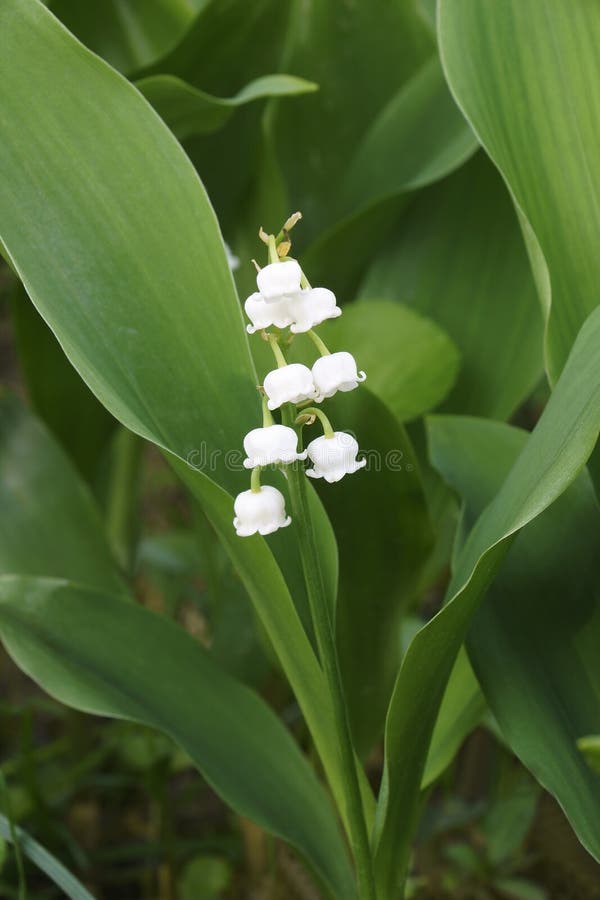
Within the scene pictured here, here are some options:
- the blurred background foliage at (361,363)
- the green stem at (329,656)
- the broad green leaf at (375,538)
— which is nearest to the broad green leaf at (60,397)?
the blurred background foliage at (361,363)

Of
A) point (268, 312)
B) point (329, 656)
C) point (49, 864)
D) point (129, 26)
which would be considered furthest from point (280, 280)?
point (129, 26)

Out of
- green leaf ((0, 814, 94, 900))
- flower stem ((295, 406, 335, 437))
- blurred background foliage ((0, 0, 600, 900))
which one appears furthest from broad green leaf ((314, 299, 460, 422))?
green leaf ((0, 814, 94, 900))

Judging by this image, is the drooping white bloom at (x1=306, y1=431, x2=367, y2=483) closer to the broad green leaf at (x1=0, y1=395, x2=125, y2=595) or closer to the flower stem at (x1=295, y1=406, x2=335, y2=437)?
the flower stem at (x1=295, y1=406, x2=335, y2=437)

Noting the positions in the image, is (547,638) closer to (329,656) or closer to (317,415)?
(329,656)

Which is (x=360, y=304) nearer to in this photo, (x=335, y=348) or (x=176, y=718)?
(x=335, y=348)

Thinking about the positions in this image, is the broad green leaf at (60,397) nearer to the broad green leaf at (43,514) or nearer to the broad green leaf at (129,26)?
the broad green leaf at (43,514)

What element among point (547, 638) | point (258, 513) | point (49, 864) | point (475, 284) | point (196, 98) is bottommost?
point (49, 864)

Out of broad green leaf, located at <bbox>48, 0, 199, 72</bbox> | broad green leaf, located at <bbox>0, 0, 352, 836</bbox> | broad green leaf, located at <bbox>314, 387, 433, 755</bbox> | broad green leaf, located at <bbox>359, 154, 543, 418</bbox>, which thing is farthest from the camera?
broad green leaf, located at <bbox>48, 0, 199, 72</bbox>

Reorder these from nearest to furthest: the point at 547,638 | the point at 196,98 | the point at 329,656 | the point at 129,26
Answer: the point at 329,656 < the point at 547,638 < the point at 196,98 < the point at 129,26
